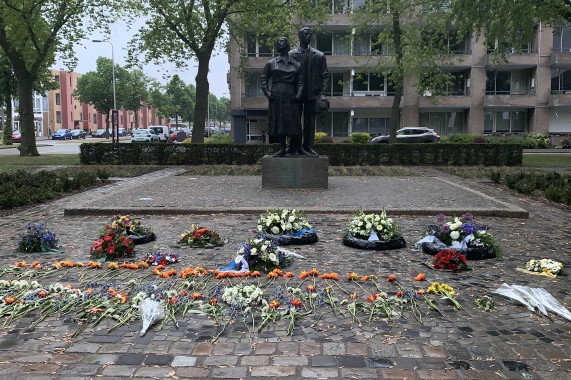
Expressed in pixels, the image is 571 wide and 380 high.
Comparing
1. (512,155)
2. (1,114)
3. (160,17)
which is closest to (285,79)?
(512,155)

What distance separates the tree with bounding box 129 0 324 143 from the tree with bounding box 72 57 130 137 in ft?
144

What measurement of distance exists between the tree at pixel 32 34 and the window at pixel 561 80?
35352 mm

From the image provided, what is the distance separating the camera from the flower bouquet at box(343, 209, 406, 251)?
7074mm

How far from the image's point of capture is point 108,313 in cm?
464

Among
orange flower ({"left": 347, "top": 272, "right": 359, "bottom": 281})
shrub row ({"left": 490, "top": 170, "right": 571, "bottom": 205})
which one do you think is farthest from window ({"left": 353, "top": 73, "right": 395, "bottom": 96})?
orange flower ({"left": 347, "top": 272, "right": 359, "bottom": 281})

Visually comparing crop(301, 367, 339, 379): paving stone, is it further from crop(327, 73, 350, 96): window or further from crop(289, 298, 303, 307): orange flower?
crop(327, 73, 350, 96): window

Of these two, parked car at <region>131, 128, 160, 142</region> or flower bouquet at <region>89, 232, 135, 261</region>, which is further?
parked car at <region>131, 128, 160, 142</region>

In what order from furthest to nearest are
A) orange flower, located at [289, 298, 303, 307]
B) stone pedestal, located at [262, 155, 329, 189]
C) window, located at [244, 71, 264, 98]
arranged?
window, located at [244, 71, 264, 98]
stone pedestal, located at [262, 155, 329, 189]
orange flower, located at [289, 298, 303, 307]

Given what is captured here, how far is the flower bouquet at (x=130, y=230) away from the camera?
23.1 feet

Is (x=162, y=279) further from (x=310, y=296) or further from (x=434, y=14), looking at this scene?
(x=434, y=14)

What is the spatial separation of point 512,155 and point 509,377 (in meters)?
21.4

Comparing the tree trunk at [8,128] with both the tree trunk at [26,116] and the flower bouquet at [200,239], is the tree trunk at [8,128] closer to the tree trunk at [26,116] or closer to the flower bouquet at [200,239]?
the tree trunk at [26,116]

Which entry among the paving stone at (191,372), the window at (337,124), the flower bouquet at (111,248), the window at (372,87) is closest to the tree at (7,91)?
the window at (337,124)

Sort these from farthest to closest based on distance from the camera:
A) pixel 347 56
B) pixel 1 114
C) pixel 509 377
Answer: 1. pixel 1 114
2. pixel 347 56
3. pixel 509 377
